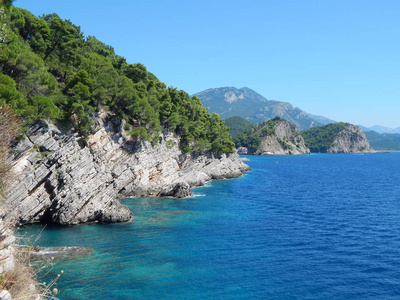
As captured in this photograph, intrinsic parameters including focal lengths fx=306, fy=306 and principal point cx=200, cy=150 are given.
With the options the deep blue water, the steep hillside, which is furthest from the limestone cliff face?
the deep blue water

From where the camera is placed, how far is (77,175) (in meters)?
41.7

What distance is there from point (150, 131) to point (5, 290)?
5691 cm

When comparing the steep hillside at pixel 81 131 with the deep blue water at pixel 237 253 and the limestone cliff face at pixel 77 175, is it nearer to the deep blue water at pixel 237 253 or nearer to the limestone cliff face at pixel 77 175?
the limestone cliff face at pixel 77 175

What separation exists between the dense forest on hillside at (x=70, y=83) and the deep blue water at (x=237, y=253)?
15922 millimetres

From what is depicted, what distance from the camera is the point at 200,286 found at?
24.6 meters

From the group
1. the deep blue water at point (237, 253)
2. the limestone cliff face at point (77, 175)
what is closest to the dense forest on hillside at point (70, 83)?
the limestone cliff face at point (77, 175)

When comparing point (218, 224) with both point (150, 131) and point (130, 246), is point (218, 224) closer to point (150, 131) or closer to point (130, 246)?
point (130, 246)

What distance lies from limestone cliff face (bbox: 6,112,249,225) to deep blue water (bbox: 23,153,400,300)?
2623 millimetres

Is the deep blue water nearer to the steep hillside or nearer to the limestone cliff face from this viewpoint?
the limestone cliff face

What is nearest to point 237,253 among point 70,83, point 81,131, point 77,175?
point 77,175

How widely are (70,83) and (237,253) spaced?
36992mm

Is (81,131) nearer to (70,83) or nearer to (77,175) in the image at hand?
(77,175)

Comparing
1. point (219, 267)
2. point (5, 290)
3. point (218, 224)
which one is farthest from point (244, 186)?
point (5, 290)

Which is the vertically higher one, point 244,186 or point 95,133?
point 95,133
